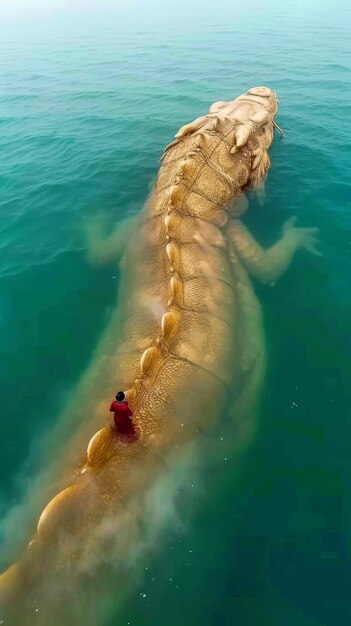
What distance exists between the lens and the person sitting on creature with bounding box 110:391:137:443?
22.7ft

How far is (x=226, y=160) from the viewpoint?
15.5m

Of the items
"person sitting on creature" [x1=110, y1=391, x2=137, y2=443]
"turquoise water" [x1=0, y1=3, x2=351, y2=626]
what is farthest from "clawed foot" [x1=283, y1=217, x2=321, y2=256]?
"person sitting on creature" [x1=110, y1=391, x2=137, y2=443]

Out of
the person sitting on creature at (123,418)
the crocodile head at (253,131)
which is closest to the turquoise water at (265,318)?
the crocodile head at (253,131)

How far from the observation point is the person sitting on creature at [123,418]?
22.7ft

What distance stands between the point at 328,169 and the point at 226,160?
6.67 meters

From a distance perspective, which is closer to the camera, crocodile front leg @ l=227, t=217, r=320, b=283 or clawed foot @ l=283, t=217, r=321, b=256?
crocodile front leg @ l=227, t=217, r=320, b=283

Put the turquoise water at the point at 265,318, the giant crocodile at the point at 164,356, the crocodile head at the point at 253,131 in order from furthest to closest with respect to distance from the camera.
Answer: the crocodile head at the point at 253,131
the turquoise water at the point at 265,318
the giant crocodile at the point at 164,356

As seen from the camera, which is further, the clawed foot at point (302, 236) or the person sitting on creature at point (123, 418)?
the clawed foot at point (302, 236)

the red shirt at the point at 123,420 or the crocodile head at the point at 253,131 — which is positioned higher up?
the crocodile head at the point at 253,131

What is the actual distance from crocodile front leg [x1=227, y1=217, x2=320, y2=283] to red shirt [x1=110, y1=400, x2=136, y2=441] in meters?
7.27

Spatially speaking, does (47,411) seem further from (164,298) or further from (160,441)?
(164,298)

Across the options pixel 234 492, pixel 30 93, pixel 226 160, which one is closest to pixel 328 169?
pixel 226 160

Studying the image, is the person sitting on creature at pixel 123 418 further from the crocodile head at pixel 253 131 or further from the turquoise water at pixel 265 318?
the crocodile head at pixel 253 131

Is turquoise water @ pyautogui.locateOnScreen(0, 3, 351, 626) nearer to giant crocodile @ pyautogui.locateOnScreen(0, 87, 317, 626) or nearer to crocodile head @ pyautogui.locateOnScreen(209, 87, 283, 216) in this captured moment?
giant crocodile @ pyautogui.locateOnScreen(0, 87, 317, 626)
